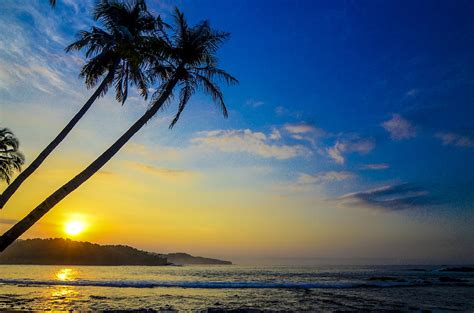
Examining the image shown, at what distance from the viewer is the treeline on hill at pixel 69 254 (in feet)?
499

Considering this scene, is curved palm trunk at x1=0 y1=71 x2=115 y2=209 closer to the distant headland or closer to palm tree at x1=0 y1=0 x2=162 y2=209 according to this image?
palm tree at x1=0 y1=0 x2=162 y2=209

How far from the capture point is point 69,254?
16012 cm

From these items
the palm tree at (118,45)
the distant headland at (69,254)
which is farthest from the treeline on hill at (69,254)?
the palm tree at (118,45)

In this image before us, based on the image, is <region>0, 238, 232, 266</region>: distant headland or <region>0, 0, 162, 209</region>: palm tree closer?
<region>0, 0, 162, 209</region>: palm tree

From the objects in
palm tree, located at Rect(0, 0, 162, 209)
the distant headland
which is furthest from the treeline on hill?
palm tree, located at Rect(0, 0, 162, 209)

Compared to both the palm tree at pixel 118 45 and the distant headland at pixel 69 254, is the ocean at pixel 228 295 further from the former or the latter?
the distant headland at pixel 69 254

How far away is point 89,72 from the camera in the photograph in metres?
14.4

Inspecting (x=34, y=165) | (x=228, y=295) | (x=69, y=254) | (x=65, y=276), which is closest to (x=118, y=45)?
(x=34, y=165)

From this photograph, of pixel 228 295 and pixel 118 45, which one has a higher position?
pixel 118 45

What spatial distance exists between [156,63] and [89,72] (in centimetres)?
271

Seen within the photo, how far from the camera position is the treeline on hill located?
152m

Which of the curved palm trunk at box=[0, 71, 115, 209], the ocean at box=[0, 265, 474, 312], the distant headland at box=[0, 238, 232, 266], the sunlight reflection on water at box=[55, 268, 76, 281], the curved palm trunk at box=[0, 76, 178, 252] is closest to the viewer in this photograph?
the curved palm trunk at box=[0, 76, 178, 252]

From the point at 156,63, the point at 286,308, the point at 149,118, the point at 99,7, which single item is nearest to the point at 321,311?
the point at 286,308

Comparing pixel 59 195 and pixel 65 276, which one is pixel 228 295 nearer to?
pixel 59 195
